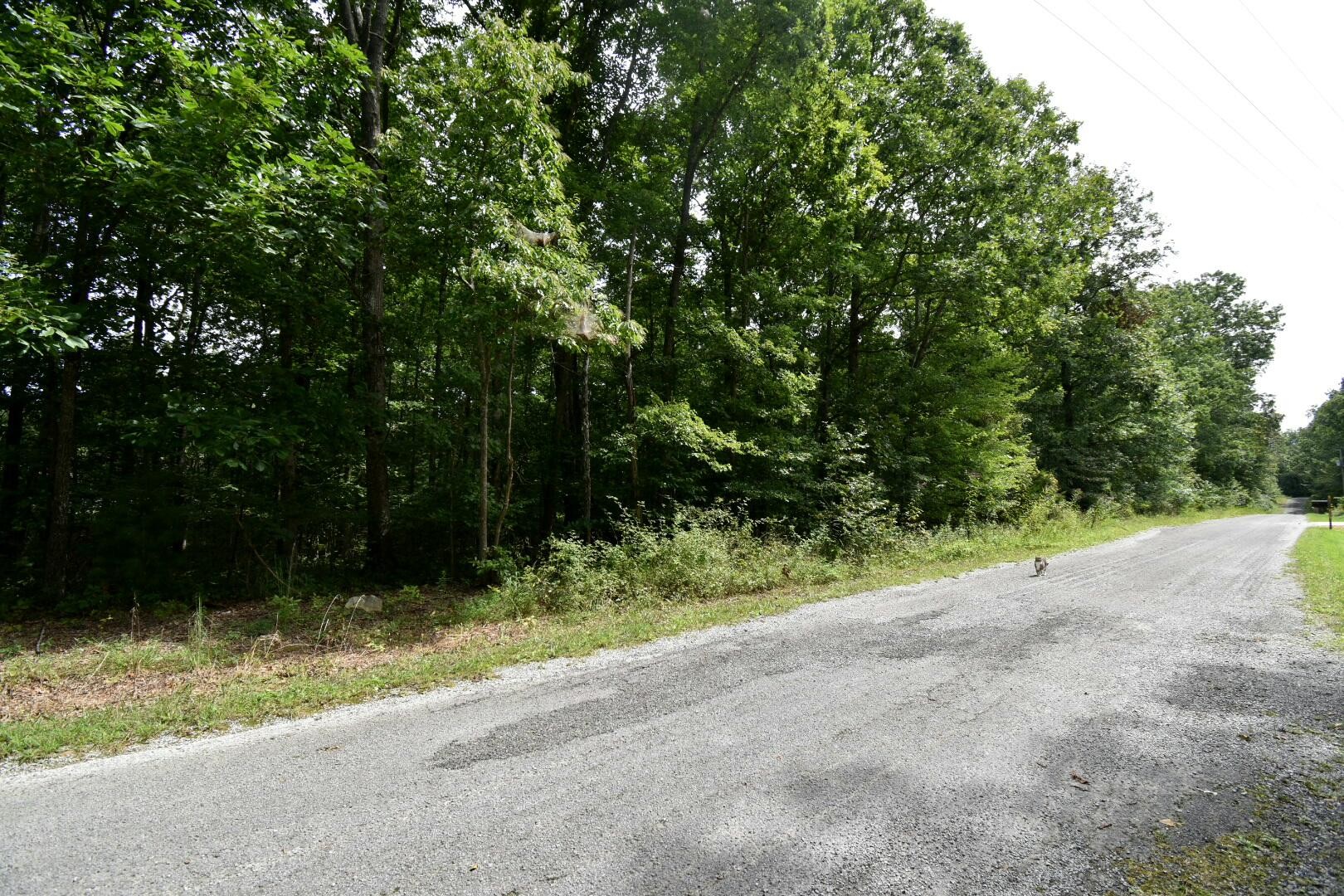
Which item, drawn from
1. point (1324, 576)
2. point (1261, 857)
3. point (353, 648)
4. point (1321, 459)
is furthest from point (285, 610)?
point (1321, 459)

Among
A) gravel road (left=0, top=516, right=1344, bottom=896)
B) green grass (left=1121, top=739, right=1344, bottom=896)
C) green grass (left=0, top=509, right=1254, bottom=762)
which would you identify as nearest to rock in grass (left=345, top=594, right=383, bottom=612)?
green grass (left=0, top=509, right=1254, bottom=762)

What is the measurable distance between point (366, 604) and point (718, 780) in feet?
20.9

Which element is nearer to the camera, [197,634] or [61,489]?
[197,634]

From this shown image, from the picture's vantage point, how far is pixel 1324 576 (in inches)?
351

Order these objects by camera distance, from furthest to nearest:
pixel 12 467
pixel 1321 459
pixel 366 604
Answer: pixel 1321 459, pixel 12 467, pixel 366 604

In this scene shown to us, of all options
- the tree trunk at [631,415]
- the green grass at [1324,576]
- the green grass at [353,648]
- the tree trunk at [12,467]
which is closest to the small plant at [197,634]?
the green grass at [353,648]

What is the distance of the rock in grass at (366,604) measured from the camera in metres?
7.40

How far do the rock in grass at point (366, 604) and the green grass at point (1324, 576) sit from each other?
10.9m

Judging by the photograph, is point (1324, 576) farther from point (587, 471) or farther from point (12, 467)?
point (12, 467)

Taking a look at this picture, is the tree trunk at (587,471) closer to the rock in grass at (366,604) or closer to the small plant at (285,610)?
the rock in grass at (366,604)

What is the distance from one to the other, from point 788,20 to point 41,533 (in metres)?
16.9

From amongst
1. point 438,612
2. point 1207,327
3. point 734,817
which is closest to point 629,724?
point 734,817

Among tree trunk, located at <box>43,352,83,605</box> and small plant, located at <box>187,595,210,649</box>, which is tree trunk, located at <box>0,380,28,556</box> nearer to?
tree trunk, located at <box>43,352,83,605</box>

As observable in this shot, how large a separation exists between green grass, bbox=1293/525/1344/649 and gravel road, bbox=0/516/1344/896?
1.81m
